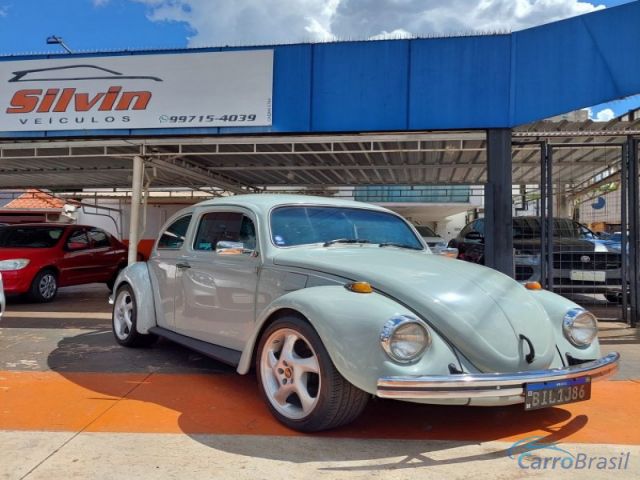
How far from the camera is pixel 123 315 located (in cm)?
604

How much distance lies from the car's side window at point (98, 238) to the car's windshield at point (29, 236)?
813 millimetres

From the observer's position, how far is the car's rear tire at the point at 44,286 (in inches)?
371

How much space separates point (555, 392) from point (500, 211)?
4.81 meters

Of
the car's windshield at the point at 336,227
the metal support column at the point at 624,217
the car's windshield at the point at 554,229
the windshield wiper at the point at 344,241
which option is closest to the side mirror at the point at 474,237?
the car's windshield at the point at 554,229

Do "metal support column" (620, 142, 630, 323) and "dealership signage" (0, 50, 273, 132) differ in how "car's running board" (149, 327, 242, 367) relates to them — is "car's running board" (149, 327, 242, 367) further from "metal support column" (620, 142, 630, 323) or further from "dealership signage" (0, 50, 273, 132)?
"metal support column" (620, 142, 630, 323)

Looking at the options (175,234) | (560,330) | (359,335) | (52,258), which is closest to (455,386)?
(359,335)

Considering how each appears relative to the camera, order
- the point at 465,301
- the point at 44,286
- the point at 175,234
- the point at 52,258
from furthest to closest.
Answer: the point at 52,258, the point at 44,286, the point at 175,234, the point at 465,301

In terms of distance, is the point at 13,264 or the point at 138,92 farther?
the point at 13,264

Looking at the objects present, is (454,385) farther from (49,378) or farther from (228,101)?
(228,101)

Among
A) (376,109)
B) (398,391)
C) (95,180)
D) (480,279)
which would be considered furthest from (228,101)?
(95,180)

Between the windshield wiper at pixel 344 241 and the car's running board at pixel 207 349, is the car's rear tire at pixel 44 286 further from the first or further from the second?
the windshield wiper at pixel 344 241

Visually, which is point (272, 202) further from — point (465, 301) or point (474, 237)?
point (474, 237)

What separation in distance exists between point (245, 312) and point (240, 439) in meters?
1.06

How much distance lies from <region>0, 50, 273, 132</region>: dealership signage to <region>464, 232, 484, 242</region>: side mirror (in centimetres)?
430
